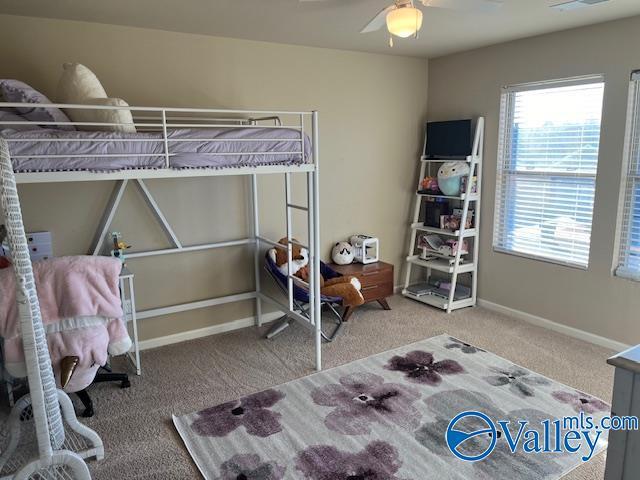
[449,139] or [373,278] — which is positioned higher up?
[449,139]

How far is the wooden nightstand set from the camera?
4121 mm

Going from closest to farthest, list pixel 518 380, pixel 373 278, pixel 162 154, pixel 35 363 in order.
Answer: pixel 35 363 → pixel 162 154 → pixel 518 380 → pixel 373 278

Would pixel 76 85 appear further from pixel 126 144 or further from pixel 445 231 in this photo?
pixel 445 231

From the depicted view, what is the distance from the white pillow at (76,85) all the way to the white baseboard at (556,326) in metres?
Result: 3.54

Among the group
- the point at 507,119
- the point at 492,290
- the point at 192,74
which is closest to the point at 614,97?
the point at 507,119

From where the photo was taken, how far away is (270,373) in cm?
316

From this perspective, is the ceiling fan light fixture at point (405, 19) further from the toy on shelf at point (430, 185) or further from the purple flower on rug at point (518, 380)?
the toy on shelf at point (430, 185)

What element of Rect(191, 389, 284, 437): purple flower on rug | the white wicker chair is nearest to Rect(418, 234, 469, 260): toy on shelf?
Rect(191, 389, 284, 437): purple flower on rug

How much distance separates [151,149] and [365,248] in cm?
233

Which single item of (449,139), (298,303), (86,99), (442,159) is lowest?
(298,303)

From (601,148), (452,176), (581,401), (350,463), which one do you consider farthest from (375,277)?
(350,463)

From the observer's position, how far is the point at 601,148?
3389 mm

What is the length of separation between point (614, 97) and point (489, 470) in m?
2.62

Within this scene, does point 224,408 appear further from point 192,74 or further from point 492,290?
point 492,290
